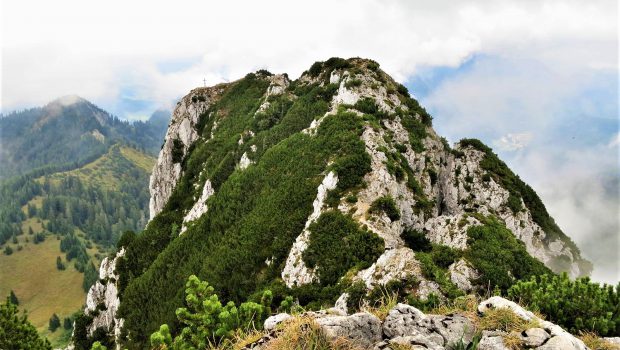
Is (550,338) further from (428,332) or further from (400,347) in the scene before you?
(400,347)

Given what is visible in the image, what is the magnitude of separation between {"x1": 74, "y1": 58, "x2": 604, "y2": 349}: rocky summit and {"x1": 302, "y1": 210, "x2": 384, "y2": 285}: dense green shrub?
0.44 feet

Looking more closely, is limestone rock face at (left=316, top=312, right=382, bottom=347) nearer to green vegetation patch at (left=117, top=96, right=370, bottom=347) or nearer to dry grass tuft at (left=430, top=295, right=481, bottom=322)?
dry grass tuft at (left=430, top=295, right=481, bottom=322)

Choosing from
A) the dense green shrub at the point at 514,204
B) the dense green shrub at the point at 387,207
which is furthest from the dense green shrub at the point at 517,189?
the dense green shrub at the point at 387,207

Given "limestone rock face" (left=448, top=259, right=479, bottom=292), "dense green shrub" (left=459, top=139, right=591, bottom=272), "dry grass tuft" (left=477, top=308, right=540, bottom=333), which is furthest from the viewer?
"dense green shrub" (left=459, top=139, right=591, bottom=272)

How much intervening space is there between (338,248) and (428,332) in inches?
1029

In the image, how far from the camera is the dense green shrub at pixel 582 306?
16109 mm

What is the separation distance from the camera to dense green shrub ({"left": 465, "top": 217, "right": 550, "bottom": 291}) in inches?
1363

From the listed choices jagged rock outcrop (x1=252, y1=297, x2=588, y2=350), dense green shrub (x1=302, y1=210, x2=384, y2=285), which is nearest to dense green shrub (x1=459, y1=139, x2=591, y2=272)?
dense green shrub (x1=302, y1=210, x2=384, y2=285)

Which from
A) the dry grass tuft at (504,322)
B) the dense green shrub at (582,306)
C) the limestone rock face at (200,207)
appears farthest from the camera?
the limestone rock face at (200,207)

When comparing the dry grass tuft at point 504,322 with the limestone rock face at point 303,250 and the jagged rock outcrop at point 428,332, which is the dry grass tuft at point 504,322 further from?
the limestone rock face at point 303,250

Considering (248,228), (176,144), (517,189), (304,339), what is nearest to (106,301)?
(248,228)

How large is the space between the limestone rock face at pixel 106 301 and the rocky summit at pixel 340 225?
1.09 feet

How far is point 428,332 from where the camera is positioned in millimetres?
12406

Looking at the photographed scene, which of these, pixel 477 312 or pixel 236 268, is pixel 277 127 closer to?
pixel 236 268
